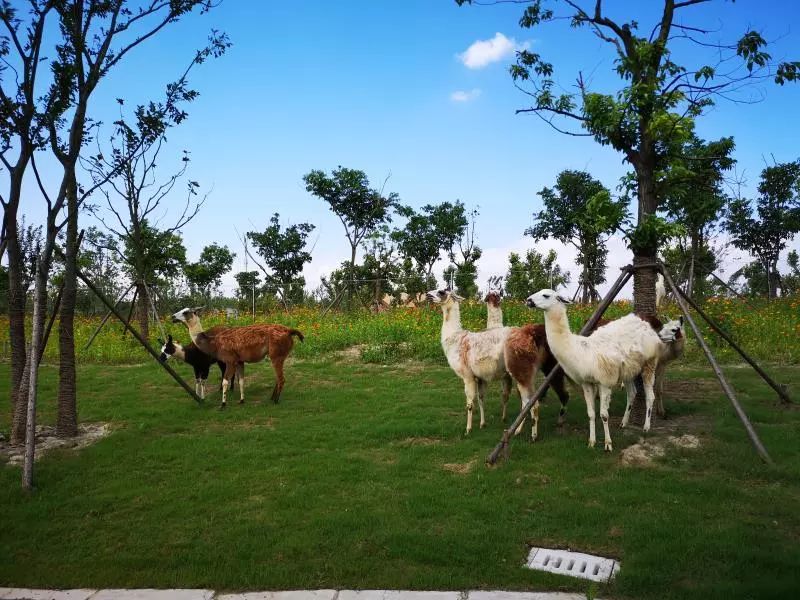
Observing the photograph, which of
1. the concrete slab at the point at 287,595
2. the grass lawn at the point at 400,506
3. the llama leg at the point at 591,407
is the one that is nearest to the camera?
the concrete slab at the point at 287,595

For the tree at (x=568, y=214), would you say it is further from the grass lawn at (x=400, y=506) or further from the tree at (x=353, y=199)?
the grass lawn at (x=400, y=506)

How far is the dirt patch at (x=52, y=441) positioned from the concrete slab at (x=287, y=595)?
17.0 ft

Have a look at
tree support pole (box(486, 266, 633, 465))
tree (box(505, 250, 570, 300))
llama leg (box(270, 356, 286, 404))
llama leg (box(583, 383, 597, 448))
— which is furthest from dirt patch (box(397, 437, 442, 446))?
tree (box(505, 250, 570, 300))

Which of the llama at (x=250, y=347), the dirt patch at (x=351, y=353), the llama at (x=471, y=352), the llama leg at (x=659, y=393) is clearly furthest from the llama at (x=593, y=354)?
the dirt patch at (x=351, y=353)

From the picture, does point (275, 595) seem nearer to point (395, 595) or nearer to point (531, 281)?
point (395, 595)

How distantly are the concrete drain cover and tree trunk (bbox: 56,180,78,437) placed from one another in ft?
24.2

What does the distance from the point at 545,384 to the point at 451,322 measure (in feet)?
6.97

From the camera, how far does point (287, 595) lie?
4.61m

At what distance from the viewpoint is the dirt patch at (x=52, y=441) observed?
8.42 m

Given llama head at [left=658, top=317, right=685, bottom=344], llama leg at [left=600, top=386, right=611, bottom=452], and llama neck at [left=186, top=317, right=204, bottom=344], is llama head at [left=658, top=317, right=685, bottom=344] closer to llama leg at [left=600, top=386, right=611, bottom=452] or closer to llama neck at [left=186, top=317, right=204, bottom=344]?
llama leg at [left=600, top=386, right=611, bottom=452]

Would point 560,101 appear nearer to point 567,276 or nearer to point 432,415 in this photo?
point 432,415

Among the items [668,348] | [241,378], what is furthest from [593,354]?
[241,378]

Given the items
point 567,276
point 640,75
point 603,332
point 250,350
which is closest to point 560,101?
point 640,75

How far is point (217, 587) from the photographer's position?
4.79 m
